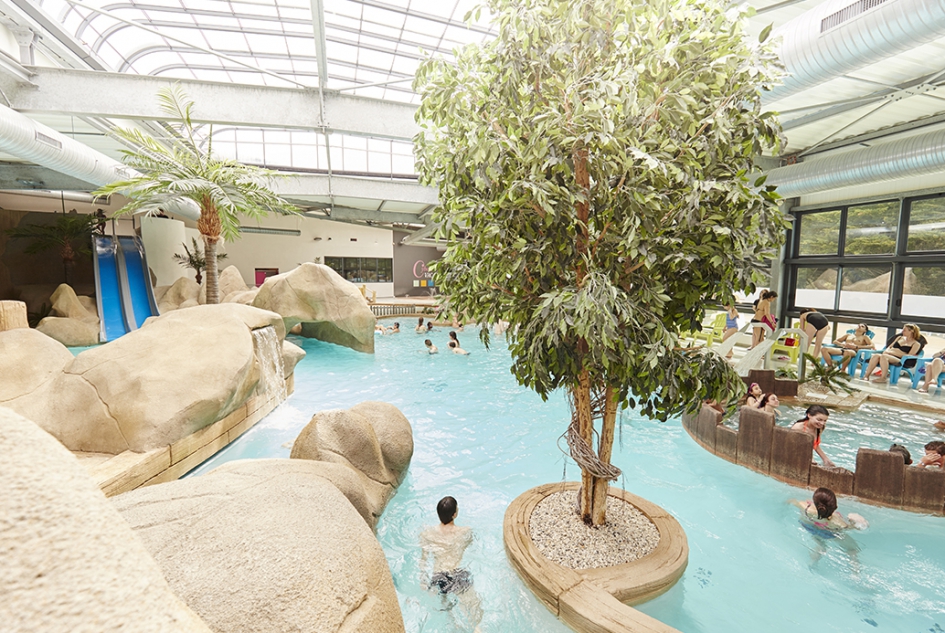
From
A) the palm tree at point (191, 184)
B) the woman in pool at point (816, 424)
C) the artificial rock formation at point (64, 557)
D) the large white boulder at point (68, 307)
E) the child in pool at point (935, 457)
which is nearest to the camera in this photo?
the artificial rock formation at point (64, 557)

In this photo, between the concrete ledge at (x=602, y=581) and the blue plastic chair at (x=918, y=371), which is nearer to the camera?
the concrete ledge at (x=602, y=581)

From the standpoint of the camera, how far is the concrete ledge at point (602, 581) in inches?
94.5

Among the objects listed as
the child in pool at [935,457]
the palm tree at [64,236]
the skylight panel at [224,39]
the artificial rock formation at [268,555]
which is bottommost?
the child in pool at [935,457]

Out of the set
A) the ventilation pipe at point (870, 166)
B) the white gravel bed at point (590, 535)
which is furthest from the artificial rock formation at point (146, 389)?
the ventilation pipe at point (870, 166)

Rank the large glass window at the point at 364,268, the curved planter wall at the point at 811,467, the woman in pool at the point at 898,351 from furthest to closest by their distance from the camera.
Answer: the large glass window at the point at 364,268, the woman in pool at the point at 898,351, the curved planter wall at the point at 811,467

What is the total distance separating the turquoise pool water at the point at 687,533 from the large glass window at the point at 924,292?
7.51 metres

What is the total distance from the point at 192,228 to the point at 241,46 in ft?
37.8

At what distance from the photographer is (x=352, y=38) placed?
365 inches

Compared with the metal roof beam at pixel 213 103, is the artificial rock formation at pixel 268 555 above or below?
below

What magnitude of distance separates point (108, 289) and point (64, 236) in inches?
102

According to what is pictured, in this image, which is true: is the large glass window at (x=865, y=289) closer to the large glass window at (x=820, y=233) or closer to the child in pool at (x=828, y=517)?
the large glass window at (x=820, y=233)

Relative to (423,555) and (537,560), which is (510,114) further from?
(423,555)

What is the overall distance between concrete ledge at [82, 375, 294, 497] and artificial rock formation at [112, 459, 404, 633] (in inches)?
64.9

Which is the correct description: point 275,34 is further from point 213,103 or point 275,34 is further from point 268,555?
point 268,555
